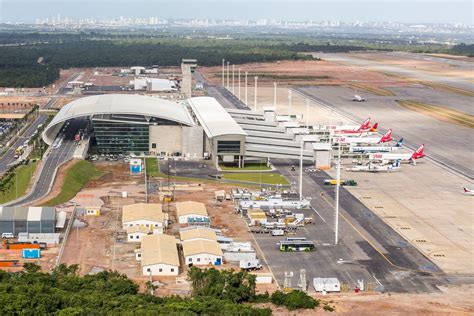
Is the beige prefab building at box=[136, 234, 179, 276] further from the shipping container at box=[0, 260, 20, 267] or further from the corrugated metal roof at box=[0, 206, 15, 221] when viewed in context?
the corrugated metal roof at box=[0, 206, 15, 221]

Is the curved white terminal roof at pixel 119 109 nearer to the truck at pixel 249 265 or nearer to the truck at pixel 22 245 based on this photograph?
the truck at pixel 22 245

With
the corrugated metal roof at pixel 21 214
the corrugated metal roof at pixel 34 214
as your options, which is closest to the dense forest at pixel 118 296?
the corrugated metal roof at pixel 34 214

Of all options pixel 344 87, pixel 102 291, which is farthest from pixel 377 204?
pixel 344 87

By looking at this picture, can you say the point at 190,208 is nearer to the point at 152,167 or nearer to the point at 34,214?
the point at 34,214

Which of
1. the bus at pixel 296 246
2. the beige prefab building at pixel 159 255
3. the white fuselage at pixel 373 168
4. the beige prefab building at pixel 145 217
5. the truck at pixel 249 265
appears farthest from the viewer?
the white fuselage at pixel 373 168

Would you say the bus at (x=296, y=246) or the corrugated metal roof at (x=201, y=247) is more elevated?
the corrugated metal roof at (x=201, y=247)

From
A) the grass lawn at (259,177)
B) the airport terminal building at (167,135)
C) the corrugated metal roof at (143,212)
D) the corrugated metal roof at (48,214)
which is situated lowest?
the grass lawn at (259,177)

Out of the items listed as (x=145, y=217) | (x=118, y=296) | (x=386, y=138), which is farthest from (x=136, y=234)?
(x=386, y=138)

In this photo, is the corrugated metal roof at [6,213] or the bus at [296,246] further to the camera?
the corrugated metal roof at [6,213]
